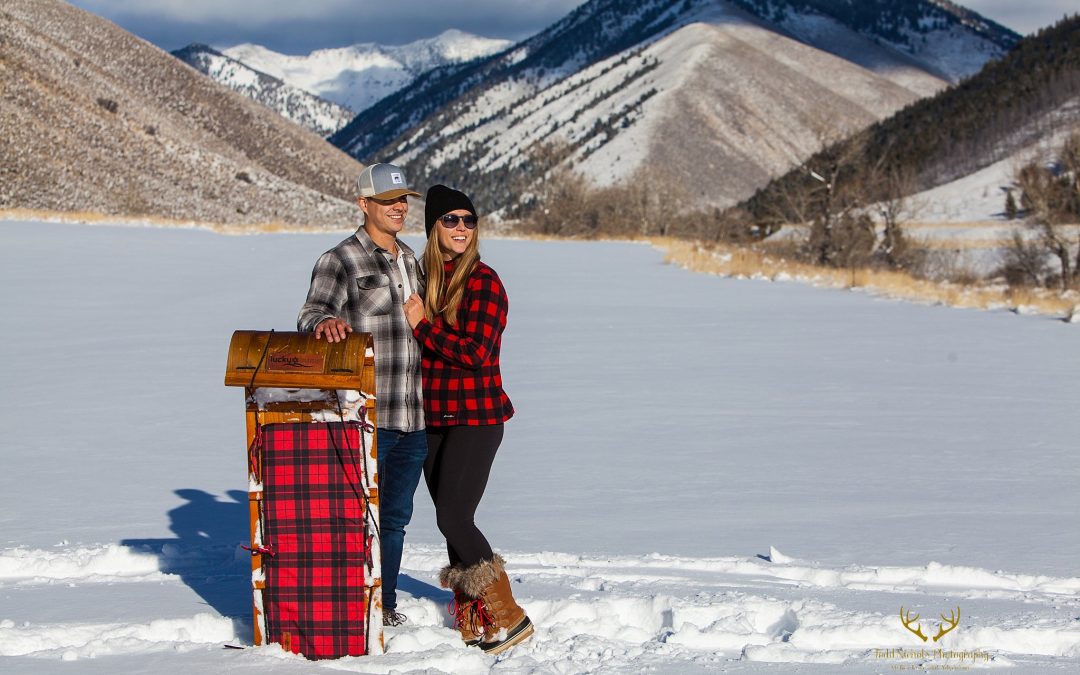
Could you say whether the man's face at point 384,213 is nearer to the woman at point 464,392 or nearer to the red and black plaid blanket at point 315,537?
the woman at point 464,392

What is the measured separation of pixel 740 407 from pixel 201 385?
17.6 ft

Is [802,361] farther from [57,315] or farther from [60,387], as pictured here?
[57,315]

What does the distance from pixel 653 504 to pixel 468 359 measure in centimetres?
313

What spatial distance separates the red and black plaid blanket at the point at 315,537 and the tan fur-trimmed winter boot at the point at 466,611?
41cm

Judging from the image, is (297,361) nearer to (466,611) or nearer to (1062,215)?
(466,611)

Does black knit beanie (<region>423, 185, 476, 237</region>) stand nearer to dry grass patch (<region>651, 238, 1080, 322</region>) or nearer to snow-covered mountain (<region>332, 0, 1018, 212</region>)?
dry grass patch (<region>651, 238, 1080, 322</region>)

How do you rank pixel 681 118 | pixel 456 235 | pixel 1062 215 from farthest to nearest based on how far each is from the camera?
pixel 681 118 < pixel 1062 215 < pixel 456 235

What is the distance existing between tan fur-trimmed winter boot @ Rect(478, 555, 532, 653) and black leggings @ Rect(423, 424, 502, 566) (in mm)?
118

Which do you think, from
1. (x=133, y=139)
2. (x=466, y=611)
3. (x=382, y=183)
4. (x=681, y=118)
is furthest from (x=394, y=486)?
(x=681, y=118)

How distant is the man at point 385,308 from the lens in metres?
4.02

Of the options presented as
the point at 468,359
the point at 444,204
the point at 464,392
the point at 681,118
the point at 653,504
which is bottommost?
the point at 653,504

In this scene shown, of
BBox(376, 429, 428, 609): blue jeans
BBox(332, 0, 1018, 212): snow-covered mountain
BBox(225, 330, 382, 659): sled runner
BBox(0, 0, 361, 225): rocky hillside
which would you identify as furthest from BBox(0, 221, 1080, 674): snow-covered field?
BBox(332, 0, 1018, 212): snow-covered mountain

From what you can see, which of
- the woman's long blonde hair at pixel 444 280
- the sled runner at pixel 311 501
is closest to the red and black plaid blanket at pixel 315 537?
the sled runner at pixel 311 501

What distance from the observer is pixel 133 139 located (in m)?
74.4
